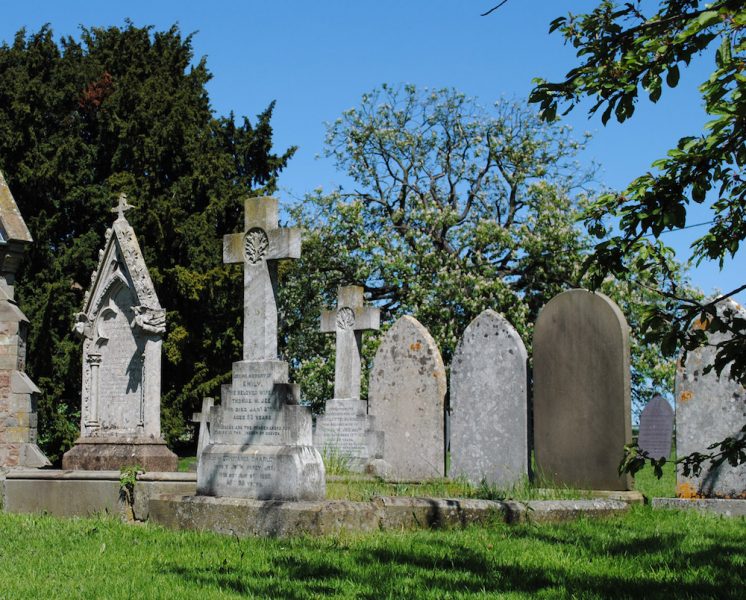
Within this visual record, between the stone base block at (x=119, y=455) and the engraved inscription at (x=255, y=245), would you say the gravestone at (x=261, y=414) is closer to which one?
the engraved inscription at (x=255, y=245)

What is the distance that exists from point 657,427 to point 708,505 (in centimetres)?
895

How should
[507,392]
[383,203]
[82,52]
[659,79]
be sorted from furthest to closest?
[82,52]
[383,203]
[507,392]
[659,79]

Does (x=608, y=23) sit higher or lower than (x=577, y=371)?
higher

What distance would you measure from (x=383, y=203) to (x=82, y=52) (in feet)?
36.3

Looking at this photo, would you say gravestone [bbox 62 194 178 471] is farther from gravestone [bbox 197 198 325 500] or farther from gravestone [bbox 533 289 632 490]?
gravestone [bbox 533 289 632 490]

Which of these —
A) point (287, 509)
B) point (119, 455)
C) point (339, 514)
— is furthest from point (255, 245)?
point (119, 455)

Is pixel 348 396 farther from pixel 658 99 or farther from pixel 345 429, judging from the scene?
pixel 658 99

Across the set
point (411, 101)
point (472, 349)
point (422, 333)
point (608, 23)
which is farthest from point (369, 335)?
point (608, 23)

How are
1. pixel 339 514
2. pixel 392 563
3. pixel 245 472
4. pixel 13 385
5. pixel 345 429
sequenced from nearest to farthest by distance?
pixel 392 563 < pixel 339 514 < pixel 245 472 < pixel 13 385 < pixel 345 429

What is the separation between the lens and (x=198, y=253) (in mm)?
23828

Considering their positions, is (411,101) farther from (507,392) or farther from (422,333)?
(507,392)

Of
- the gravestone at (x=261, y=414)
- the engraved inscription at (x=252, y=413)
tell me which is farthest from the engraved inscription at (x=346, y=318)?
the engraved inscription at (x=252, y=413)

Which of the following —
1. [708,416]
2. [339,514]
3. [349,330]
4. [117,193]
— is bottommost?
[339,514]

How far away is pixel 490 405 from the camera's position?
35.5ft
